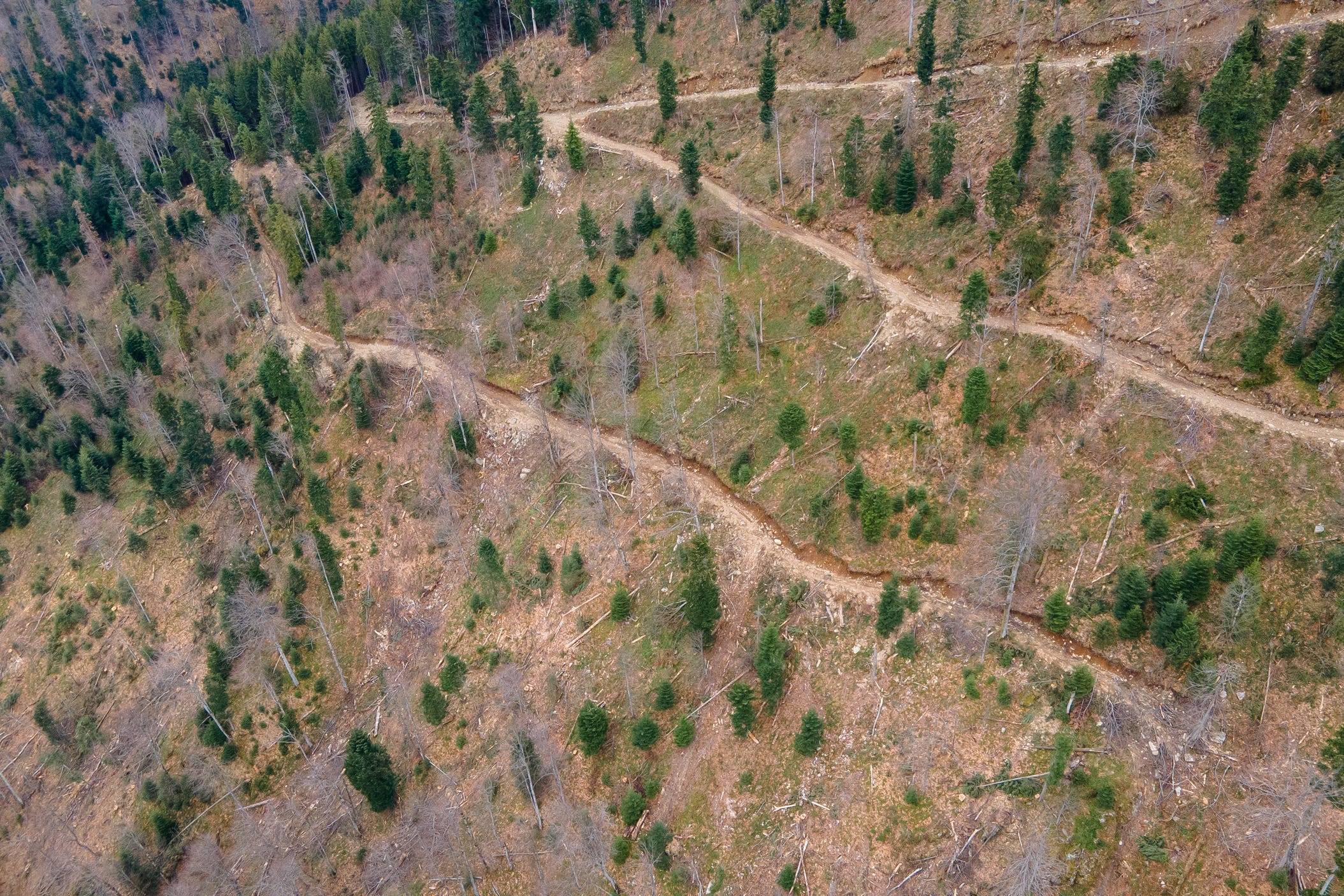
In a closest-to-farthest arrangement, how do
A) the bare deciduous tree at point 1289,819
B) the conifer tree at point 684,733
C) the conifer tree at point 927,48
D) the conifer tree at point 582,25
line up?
the bare deciduous tree at point 1289,819
the conifer tree at point 684,733
the conifer tree at point 927,48
the conifer tree at point 582,25

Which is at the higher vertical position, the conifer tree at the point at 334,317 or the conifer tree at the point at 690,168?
the conifer tree at the point at 690,168

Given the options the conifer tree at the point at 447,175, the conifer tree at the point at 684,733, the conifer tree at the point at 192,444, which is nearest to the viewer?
the conifer tree at the point at 684,733

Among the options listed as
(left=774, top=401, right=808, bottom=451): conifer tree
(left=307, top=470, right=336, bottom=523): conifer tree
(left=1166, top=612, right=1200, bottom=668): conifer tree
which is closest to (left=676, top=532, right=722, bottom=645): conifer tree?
(left=774, top=401, right=808, bottom=451): conifer tree

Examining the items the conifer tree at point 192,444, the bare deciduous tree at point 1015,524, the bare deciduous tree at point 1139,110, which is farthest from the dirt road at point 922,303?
the conifer tree at point 192,444

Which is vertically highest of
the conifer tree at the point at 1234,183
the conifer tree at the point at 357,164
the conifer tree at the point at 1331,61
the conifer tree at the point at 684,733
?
the conifer tree at the point at 1331,61

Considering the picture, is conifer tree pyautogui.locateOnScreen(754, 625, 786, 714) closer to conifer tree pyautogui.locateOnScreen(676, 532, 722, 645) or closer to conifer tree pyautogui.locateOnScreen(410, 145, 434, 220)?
conifer tree pyautogui.locateOnScreen(676, 532, 722, 645)

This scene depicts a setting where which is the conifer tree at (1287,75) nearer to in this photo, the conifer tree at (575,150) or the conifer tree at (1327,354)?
the conifer tree at (1327,354)

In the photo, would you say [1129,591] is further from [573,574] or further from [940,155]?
[573,574]

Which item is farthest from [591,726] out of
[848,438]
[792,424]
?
[848,438]

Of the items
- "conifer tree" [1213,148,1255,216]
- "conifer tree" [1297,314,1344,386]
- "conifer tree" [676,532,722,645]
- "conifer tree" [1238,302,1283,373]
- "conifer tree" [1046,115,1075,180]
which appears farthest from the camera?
"conifer tree" [1046,115,1075,180]
